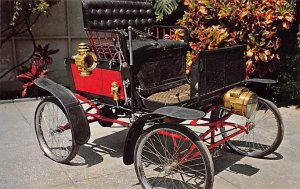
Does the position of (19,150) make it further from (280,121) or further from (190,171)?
(280,121)

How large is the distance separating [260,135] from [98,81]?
2.35m

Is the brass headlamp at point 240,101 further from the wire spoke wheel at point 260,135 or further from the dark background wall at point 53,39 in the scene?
the dark background wall at point 53,39

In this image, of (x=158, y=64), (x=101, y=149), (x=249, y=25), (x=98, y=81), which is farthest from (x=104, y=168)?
(x=249, y=25)

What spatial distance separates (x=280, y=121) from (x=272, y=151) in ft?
1.32

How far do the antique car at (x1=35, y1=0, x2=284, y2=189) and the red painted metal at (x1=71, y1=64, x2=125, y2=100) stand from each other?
1 cm

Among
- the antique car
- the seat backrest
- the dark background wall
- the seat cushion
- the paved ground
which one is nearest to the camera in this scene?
the antique car

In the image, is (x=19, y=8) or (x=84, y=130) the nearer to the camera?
(x=84, y=130)

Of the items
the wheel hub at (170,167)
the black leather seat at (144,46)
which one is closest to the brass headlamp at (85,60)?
the black leather seat at (144,46)

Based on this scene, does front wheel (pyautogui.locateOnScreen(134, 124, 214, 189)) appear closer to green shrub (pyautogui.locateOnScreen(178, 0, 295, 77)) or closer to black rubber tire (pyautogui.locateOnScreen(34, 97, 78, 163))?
black rubber tire (pyautogui.locateOnScreen(34, 97, 78, 163))

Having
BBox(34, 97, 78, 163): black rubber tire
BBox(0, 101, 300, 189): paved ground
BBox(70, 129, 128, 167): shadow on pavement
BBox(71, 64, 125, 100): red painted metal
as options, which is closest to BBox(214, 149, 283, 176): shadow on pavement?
BBox(0, 101, 300, 189): paved ground

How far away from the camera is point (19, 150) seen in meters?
4.36

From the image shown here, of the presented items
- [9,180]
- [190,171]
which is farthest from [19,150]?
[190,171]

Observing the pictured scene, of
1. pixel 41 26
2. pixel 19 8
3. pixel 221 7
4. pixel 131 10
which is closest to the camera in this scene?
pixel 131 10

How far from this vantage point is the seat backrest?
4246mm
